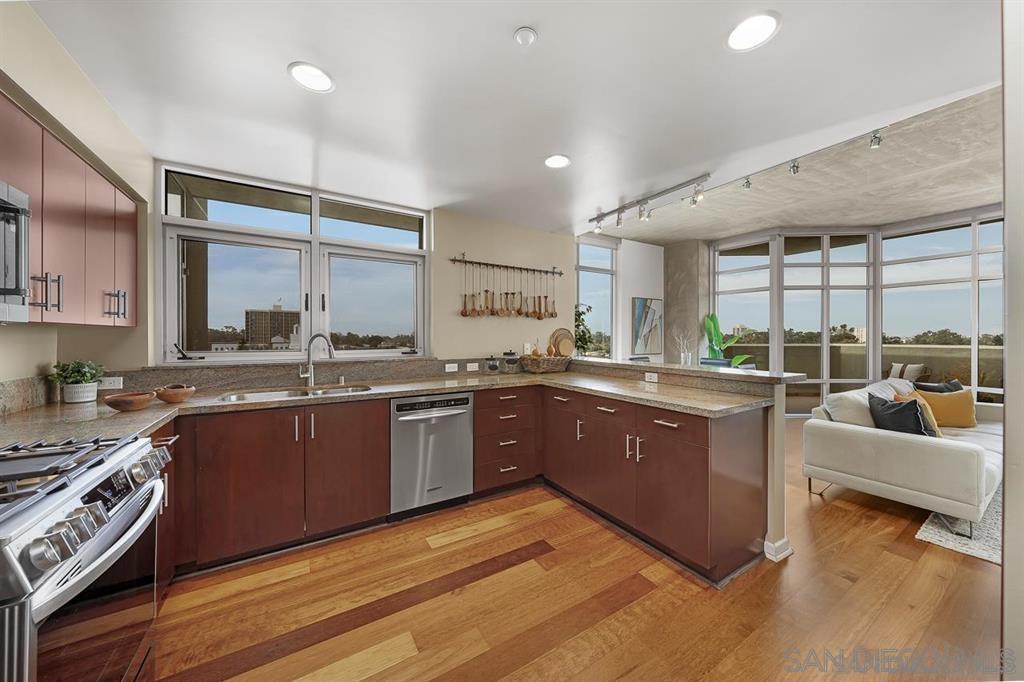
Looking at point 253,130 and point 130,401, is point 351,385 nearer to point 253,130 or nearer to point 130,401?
point 130,401

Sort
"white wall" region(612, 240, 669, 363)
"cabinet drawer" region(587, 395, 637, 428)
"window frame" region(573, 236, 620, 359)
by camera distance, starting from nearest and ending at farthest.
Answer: "cabinet drawer" region(587, 395, 637, 428) < "window frame" region(573, 236, 620, 359) < "white wall" region(612, 240, 669, 363)

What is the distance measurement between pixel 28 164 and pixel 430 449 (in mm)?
2320

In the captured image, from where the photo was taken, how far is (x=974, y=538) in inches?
95.4

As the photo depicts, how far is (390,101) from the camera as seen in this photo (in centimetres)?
199

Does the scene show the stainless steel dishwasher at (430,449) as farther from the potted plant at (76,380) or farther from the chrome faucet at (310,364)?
the potted plant at (76,380)

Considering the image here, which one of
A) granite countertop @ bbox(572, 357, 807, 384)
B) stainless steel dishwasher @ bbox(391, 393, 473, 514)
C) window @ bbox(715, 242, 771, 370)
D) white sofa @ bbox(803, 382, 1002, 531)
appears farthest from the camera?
window @ bbox(715, 242, 771, 370)

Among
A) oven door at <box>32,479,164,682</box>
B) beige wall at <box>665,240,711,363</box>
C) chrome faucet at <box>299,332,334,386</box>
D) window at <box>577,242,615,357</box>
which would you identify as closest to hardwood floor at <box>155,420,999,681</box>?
oven door at <box>32,479,164,682</box>

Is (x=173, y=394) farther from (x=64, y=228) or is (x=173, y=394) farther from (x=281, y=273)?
(x=281, y=273)

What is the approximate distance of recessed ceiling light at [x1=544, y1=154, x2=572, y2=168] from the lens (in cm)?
264

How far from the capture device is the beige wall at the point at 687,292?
6.61 m

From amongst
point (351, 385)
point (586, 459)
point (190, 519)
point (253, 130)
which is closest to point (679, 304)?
point (586, 459)

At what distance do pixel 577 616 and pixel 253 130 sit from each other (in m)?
3.08

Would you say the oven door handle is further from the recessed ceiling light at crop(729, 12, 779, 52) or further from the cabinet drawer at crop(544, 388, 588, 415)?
the recessed ceiling light at crop(729, 12, 779, 52)

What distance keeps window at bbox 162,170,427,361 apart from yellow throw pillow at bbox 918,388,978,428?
15.9 feet
